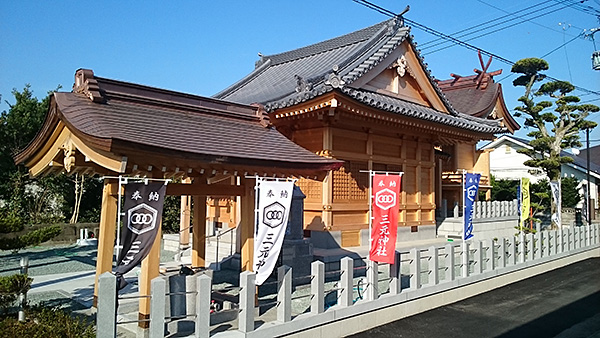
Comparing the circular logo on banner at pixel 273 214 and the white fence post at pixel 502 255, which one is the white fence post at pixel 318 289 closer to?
the circular logo on banner at pixel 273 214

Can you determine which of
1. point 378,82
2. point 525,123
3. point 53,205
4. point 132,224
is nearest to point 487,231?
point 525,123

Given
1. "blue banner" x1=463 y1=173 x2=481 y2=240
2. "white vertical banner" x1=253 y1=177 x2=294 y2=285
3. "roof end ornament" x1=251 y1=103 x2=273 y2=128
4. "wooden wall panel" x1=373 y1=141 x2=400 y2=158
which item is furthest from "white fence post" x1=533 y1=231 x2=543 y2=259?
"white vertical banner" x1=253 y1=177 x2=294 y2=285

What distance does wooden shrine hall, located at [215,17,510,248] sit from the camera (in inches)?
472

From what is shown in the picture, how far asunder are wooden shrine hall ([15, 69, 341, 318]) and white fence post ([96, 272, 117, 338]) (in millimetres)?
1295

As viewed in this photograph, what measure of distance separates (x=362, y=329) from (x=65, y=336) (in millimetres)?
4698

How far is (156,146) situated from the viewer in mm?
5504

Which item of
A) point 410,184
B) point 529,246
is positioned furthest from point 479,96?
point 529,246

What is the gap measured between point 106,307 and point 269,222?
267cm

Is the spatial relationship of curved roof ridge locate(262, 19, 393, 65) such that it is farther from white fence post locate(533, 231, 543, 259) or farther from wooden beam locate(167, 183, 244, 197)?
wooden beam locate(167, 183, 244, 197)

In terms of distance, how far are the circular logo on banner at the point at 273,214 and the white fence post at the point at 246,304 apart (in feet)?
3.25

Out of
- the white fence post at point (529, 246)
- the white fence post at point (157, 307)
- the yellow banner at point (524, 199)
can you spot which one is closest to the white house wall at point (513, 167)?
the yellow banner at point (524, 199)

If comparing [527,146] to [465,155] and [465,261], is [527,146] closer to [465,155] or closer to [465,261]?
[465,155]

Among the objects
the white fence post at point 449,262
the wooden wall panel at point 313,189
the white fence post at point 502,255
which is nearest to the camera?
the white fence post at point 449,262

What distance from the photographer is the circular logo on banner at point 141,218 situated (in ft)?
17.7
